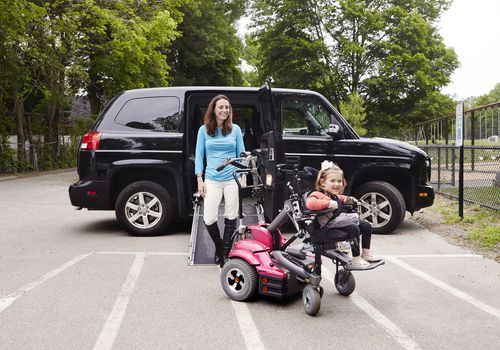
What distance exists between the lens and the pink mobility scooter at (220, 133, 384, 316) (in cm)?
468

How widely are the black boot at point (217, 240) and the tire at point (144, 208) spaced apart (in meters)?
2.16

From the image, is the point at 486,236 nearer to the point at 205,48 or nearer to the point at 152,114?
the point at 152,114

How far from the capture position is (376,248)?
24.6ft

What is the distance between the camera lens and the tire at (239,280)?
493 centimetres

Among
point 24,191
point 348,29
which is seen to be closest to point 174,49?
point 348,29

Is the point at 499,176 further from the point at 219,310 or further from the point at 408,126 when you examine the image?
the point at 408,126

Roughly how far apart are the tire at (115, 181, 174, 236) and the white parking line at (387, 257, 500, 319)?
332cm

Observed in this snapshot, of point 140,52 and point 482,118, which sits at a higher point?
point 140,52

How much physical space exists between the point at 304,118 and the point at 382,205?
176cm

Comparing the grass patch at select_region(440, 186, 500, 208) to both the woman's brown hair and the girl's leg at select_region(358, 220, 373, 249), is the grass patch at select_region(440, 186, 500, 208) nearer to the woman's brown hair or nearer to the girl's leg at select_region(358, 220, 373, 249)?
the girl's leg at select_region(358, 220, 373, 249)

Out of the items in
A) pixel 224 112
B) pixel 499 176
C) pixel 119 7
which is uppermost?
pixel 119 7

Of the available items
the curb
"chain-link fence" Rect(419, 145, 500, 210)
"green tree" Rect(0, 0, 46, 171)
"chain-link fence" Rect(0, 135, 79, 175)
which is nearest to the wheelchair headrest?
"chain-link fence" Rect(419, 145, 500, 210)

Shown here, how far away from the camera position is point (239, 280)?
506 centimetres

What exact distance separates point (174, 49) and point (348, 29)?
37.9 feet
